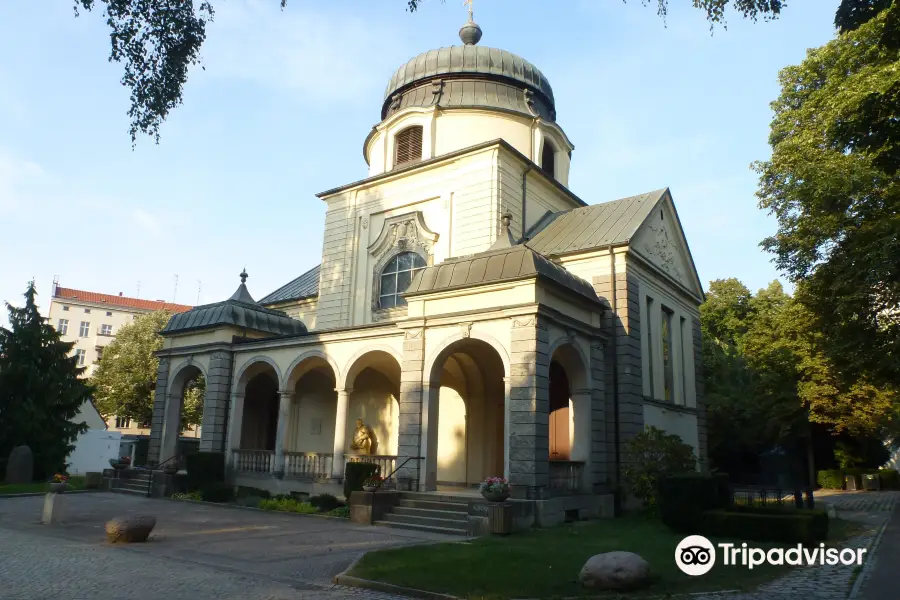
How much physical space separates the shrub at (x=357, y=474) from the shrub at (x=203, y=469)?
564 centimetres

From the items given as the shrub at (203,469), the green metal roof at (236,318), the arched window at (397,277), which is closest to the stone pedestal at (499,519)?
the shrub at (203,469)

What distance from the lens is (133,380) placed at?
43.4 metres

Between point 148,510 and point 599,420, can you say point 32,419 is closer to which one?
point 148,510

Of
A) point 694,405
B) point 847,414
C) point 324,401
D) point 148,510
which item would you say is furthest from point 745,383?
point 148,510

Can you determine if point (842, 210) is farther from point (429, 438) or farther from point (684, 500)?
point (429, 438)

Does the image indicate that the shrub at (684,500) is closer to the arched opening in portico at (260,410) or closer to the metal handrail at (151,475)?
the arched opening in portico at (260,410)

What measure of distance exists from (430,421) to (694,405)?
40.1 feet

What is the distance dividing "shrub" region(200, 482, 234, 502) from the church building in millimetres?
959

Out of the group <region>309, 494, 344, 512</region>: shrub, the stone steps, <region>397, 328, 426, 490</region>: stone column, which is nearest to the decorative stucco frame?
<region>397, 328, 426, 490</region>: stone column

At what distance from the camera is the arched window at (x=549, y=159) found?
26.9 m

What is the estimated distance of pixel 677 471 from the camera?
17.0 metres

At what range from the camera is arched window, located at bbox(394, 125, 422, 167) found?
26.0m

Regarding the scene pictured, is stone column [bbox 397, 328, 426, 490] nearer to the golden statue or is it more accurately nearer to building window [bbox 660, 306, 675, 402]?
the golden statue

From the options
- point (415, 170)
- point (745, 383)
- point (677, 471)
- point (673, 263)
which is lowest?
point (677, 471)
